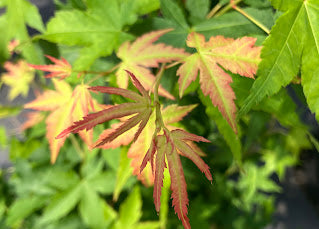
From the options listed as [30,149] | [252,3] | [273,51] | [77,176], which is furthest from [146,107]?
[30,149]

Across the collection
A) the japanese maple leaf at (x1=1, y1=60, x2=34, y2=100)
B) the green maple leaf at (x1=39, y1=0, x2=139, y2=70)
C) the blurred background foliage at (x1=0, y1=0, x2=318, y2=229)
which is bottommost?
the blurred background foliage at (x1=0, y1=0, x2=318, y2=229)

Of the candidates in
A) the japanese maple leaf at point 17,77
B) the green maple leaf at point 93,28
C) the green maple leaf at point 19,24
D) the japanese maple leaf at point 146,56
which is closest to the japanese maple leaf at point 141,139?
the japanese maple leaf at point 146,56

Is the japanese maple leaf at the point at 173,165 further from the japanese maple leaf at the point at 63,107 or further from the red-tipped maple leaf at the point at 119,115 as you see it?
the japanese maple leaf at the point at 63,107

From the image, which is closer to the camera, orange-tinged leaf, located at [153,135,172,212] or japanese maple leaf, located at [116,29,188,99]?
orange-tinged leaf, located at [153,135,172,212]

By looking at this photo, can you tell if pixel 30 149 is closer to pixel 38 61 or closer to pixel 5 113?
pixel 5 113

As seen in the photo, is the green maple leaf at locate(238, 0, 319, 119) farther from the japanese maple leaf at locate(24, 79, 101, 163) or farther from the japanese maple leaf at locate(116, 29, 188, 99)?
the japanese maple leaf at locate(24, 79, 101, 163)

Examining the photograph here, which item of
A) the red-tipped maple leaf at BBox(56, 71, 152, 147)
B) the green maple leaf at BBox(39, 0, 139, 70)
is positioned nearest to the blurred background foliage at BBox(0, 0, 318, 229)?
the green maple leaf at BBox(39, 0, 139, 70)

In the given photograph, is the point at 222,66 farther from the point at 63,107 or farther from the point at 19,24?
the point at 19,24
